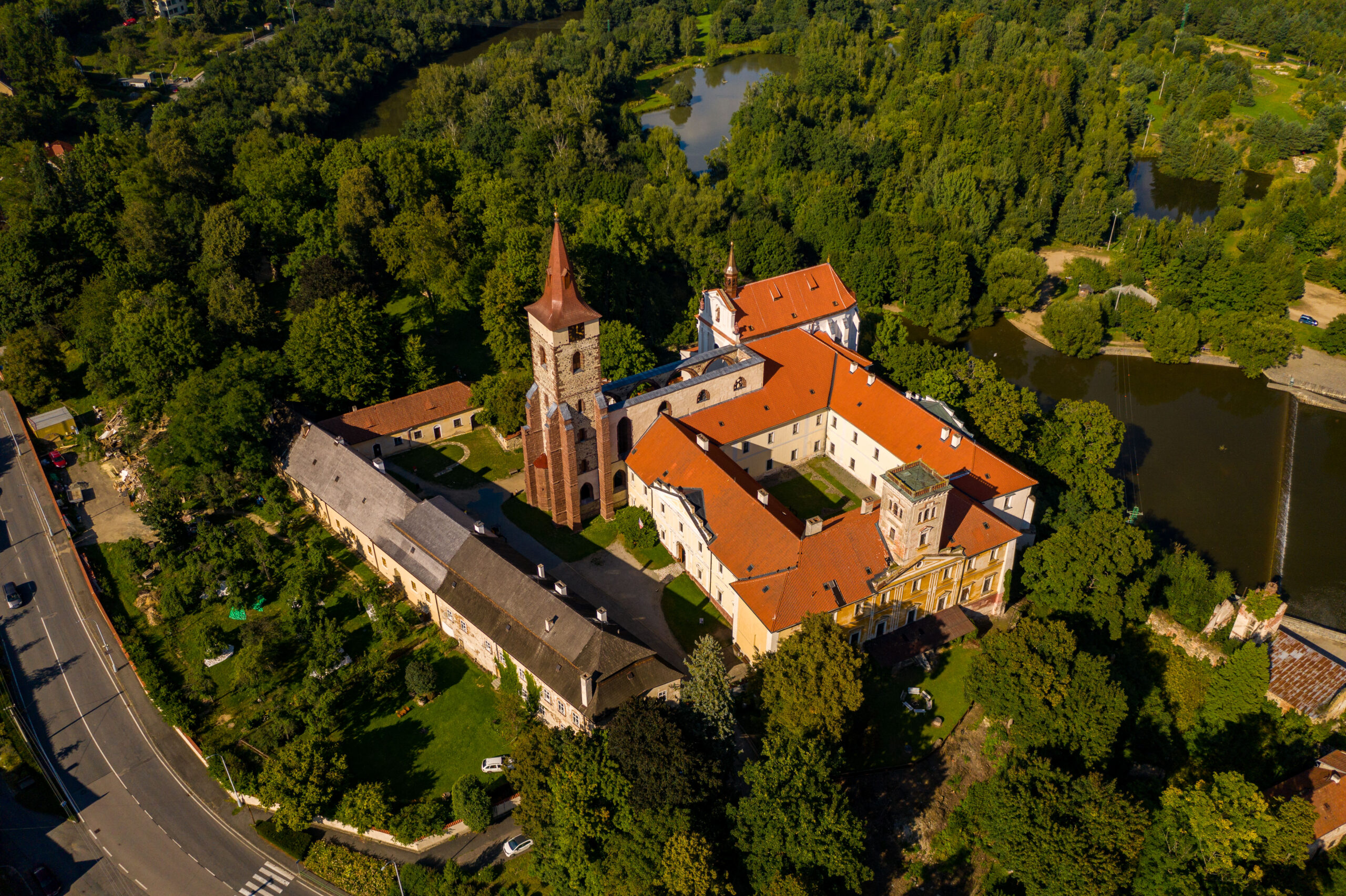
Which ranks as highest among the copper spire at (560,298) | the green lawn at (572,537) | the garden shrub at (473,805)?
the copper spire at (560,298)

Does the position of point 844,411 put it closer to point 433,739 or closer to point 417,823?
point 433,739

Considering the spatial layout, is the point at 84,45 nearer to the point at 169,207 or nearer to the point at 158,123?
the point at 158,123

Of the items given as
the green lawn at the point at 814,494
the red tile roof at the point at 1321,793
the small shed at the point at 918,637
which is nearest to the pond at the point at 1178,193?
the green lawn at the point at 814,494

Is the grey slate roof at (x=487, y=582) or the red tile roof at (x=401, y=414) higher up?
the grey slate roof at (x=487, y=582)

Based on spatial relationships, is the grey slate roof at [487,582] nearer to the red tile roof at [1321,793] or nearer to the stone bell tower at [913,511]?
the stone bell tower at [913,511]

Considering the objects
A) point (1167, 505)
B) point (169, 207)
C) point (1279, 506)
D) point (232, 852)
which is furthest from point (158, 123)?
point (1279, 506)
